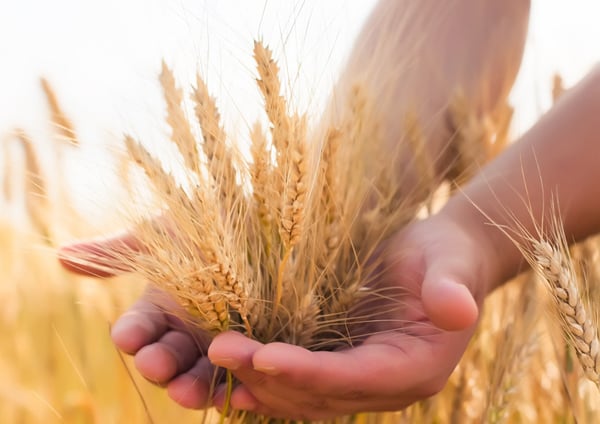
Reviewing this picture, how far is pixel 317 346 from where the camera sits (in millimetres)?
811

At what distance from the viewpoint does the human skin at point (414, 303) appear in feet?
2.32

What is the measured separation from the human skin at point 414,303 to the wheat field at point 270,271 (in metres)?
0.04

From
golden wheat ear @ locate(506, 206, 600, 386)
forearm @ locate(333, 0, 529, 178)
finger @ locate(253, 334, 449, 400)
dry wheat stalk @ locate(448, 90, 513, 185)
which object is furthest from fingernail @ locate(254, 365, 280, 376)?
forearm @ locate(333, 0, 529, 178)

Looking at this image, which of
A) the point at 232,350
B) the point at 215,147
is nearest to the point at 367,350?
the point at 232,350

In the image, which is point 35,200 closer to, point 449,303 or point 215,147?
point 215,147

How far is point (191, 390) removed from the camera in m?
0.80

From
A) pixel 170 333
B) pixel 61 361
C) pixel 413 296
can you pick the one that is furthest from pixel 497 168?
pixel 61 361

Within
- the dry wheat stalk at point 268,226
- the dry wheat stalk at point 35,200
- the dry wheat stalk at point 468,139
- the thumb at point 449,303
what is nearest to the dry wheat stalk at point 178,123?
the dry wheat stalk at point 268,226

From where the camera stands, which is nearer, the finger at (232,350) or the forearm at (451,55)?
the finger at (232,350)

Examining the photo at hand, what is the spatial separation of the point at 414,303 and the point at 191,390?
252 millimetres

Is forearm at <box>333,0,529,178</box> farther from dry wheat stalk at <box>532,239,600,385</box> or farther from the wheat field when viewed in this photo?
dry wheat stalk at <box>532,239,600,385</box>

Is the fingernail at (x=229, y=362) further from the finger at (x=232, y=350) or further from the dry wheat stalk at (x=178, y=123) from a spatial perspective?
the dry wheat stalk at (x=178, y=123)

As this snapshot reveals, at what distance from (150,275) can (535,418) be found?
61 centimetres

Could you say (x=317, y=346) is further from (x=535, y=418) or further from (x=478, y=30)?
(x=478, y=30)
